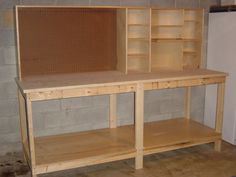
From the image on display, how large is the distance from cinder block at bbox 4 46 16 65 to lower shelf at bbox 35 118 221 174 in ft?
2.71

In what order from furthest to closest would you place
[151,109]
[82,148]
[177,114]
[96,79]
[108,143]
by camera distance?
1. [177,114]
2. [151,109]
3. [108,143]
4. [82,148]
5. [96,79]

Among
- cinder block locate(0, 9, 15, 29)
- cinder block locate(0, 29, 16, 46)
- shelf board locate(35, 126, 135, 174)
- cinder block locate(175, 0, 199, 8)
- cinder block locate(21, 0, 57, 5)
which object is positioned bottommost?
shelf board locate(35, 126, 135, 174)

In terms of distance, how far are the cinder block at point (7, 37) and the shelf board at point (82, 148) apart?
1.00m

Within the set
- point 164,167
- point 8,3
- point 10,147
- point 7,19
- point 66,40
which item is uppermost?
point 8,3

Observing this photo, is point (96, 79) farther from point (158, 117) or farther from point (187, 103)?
point (187, 103)

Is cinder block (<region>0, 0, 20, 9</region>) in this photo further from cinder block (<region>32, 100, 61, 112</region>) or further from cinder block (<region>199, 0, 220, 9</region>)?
cinder block (<region>199, 0, 220, 9</region>)

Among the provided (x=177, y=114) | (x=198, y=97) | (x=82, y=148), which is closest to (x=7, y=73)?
(x=82, y=148)

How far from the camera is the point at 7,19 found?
2850mm

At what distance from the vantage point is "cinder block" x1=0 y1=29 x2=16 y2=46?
2.87 m

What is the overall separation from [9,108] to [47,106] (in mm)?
375

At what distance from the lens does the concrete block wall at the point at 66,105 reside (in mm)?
2910

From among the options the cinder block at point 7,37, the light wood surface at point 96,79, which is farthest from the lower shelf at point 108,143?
the cinder block at point 7,37

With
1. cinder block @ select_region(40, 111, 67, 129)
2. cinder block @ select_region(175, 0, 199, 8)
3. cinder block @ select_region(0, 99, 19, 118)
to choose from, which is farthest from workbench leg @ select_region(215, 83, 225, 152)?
cinder block @ select_region(0, 99, 19, 118)

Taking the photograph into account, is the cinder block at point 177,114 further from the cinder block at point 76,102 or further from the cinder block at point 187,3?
the cinder block at point 187,3
